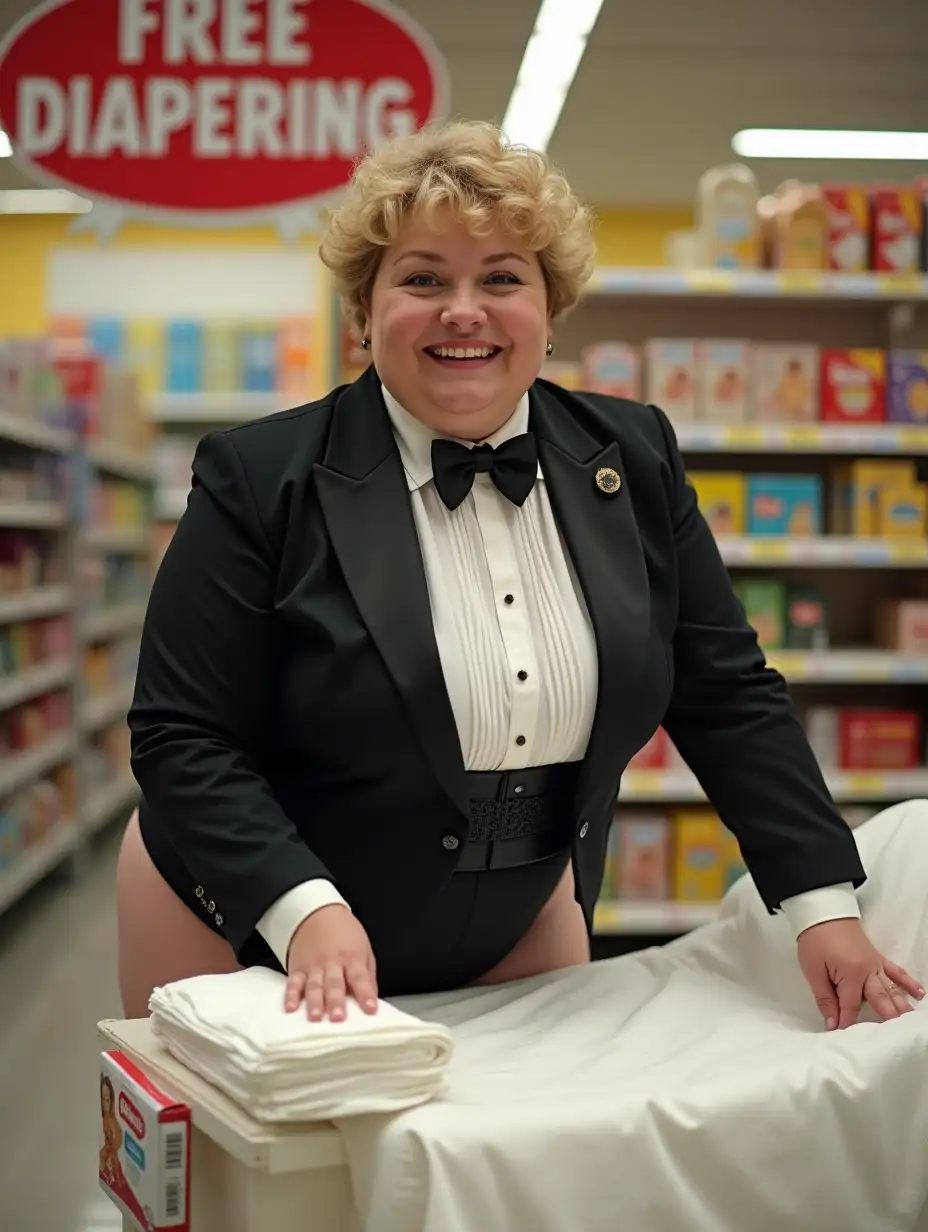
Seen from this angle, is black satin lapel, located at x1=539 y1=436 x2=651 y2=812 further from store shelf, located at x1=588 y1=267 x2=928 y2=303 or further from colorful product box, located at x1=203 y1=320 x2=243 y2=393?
colorful product box, located at x1=203 y1=320 x2=243 y2=393

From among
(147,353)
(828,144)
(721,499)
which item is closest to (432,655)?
(721,499)

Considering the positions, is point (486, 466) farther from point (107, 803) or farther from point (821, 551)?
point (107, 803)

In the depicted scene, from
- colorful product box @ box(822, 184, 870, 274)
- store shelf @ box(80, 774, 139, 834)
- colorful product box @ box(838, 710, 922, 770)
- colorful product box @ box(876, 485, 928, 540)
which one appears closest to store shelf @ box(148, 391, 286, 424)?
store shelf @ box(80, 774, 139, 834)

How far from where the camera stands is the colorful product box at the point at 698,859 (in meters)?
4.47

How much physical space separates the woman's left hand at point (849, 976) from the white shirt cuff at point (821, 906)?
0.01 meters

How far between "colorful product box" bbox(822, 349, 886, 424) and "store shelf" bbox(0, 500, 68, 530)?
2987 millimetres

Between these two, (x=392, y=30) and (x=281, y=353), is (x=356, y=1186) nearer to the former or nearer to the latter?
(x=392, y=30)

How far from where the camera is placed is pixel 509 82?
8.19 meters

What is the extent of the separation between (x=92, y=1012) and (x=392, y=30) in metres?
3.15

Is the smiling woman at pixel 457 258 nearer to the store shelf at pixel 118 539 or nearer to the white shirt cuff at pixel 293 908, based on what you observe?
the white shirt cuff at pixel 293 908

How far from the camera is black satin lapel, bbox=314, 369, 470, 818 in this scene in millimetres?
1489

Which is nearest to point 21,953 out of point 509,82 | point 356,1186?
point 356,1186

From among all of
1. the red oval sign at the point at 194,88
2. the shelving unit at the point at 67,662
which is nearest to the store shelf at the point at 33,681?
the shelving unit at the point at 67,662

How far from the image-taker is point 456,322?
1.55 m
